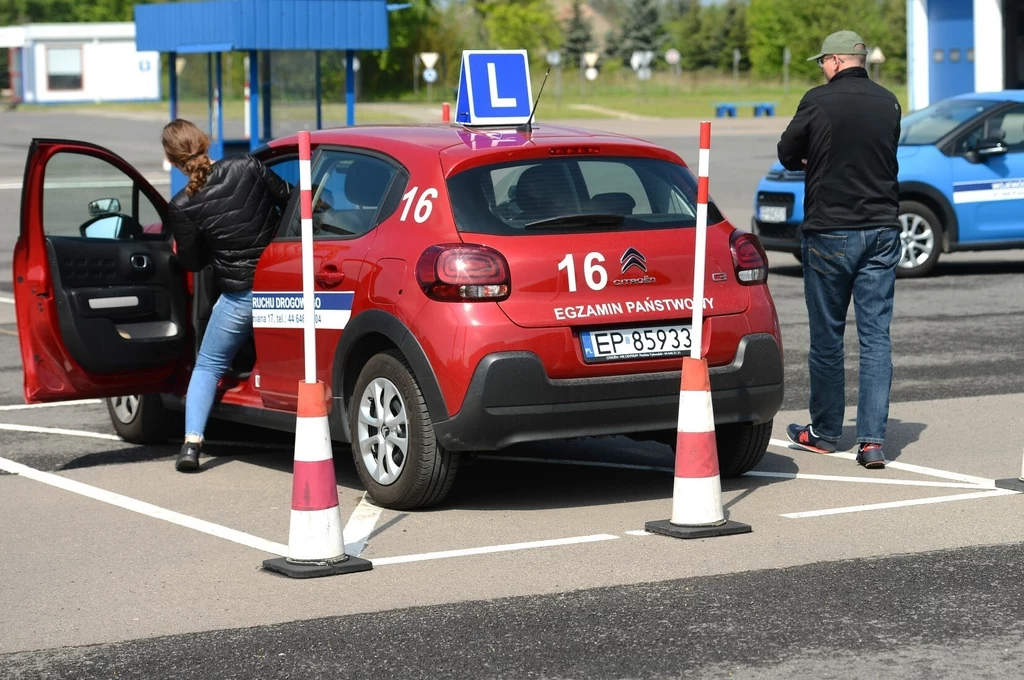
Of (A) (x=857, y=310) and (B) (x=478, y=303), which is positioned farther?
(A) (x=857, y=310)

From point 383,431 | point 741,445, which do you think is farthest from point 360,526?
point 741,445

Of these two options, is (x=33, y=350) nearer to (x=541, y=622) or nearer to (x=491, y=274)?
(x=491, y=274)

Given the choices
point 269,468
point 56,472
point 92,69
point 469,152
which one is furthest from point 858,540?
point 92,69

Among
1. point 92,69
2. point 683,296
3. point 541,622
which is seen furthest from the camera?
point 92,69

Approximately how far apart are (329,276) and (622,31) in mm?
128531

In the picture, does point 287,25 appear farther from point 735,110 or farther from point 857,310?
point 735,110

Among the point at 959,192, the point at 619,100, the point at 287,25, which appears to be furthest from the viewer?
the point at 619,100

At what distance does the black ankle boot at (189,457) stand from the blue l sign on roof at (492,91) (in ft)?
6.70

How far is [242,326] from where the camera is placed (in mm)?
8070

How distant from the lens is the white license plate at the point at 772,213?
1648cm

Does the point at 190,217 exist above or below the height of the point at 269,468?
above

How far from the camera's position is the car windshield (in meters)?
16.5

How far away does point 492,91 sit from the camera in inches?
314

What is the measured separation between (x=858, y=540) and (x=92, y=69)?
9249 cm
